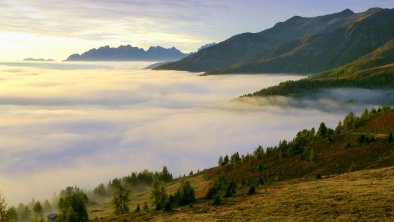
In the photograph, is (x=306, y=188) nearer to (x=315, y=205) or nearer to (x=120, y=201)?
(x=315, y=205)

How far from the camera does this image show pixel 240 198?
7700 cm

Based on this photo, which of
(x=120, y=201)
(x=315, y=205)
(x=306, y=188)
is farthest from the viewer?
(x=120, y=201)

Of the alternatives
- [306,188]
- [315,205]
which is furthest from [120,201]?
[315,205]

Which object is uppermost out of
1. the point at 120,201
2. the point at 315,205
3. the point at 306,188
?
the point at 315,205

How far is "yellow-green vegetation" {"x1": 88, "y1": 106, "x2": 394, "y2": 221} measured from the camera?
5425cm

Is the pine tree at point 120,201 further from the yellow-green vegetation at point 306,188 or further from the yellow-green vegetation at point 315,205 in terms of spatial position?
the yellow-green vegetation at point 315,205

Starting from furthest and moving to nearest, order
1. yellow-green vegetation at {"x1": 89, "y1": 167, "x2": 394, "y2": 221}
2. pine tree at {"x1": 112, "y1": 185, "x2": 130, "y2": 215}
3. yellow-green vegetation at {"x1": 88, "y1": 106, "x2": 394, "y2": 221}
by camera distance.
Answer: pine tree at {"x1": 112, "y1": 185, "x2": 130, "y2": 215}, yellow-green vegetation at {"x1": 88, "y1": 106, "x2": 394, "y2": 221}, yellow-green vegetation at {"x1": 89, "y1": 167, "x2": 394, "y2": 221}

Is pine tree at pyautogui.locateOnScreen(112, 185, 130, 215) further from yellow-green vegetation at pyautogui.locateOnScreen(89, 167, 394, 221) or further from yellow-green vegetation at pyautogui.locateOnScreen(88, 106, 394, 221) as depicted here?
yellow-green vegetation at pyautogui.locateOnScreen(89, 167, 394, 221)

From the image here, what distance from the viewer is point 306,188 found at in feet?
238

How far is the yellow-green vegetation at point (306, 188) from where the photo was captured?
54.2m

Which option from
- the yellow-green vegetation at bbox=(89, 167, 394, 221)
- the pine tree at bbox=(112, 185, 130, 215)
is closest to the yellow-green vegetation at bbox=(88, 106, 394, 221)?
the yellow-green vegetation at bbox=(89, 167, 394, 221)

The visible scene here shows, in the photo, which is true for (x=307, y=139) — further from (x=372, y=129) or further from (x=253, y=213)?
(x=253, y=213)

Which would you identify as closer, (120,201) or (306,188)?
(306,188)

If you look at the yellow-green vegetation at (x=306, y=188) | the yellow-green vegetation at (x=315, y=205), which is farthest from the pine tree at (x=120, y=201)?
the yellow-green vegetation at (x=315, y=205)
